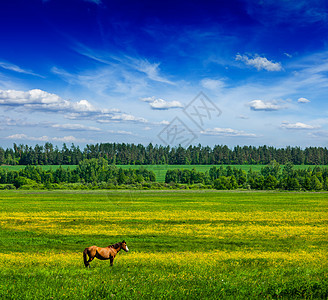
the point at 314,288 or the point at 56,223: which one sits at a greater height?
the point at 314,288

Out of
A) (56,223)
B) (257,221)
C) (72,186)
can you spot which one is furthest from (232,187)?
(56,223)

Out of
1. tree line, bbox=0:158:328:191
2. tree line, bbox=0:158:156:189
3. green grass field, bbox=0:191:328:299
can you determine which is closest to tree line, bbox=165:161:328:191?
tree line, bbox=0:158:328:191

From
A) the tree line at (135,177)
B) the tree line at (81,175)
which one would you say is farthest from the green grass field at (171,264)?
the tree line at (81,175)

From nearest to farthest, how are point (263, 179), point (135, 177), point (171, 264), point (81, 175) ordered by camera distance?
1. point (171, 264)
2. point (263, 179)
3. point (135, 177)
4. point (81, 175)

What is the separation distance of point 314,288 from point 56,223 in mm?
25640

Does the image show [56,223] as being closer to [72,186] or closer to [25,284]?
[25,284]

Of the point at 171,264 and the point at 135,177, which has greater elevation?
the point at 171,264

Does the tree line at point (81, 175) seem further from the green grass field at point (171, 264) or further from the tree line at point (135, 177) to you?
the green grass field at point (171, 264)

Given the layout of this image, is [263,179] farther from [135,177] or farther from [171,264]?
[171,264]

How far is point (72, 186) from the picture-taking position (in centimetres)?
11644

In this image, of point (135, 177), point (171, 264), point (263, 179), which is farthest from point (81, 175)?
point (171, 264)

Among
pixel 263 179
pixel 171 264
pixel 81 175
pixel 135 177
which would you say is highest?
pixel 171 264

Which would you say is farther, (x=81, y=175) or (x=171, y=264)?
(x=81, y=175)

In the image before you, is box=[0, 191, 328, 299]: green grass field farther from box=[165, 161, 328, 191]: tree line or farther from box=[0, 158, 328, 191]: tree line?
box=[0, 158, 328, 191]: tree line
